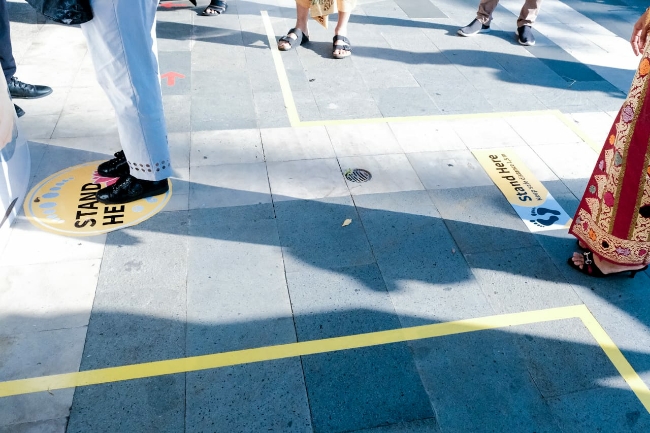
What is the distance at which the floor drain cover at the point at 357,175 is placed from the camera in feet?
14.2

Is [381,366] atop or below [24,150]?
below

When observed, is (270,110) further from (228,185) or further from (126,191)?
(126,191)

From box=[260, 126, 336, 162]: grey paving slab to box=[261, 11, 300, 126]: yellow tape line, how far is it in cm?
20

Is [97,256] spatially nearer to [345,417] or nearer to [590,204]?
[345,417]

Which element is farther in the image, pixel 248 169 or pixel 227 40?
pixel 227 40

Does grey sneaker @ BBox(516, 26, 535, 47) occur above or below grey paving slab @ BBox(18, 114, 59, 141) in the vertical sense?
above

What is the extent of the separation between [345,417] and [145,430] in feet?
3.21

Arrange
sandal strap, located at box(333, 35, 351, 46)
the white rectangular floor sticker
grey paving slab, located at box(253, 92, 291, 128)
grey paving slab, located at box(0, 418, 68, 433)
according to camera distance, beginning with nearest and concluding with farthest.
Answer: grey paving slab, located at box(0, 418, 68, 433) → the white rectangular floor sticker → grey paving slab, located at box(253, 92, 291, 128) → sandal strap, located at box(333, 35, 351, 46)

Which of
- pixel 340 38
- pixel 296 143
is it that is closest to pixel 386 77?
pixel 340 38

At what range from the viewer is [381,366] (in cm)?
290

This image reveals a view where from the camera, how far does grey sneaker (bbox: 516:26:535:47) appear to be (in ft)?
22.9

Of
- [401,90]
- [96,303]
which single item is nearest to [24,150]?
[96,303]

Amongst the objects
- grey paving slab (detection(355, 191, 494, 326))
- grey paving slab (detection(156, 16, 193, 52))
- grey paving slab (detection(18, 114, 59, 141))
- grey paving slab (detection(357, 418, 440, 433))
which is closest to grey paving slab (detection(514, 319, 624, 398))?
grey paving slab (detection(355, 191, 494, 326))

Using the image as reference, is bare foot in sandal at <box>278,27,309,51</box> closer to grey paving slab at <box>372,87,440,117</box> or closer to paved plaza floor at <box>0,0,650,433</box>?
paved plaza floor at <box>0,0,650,433</box>
